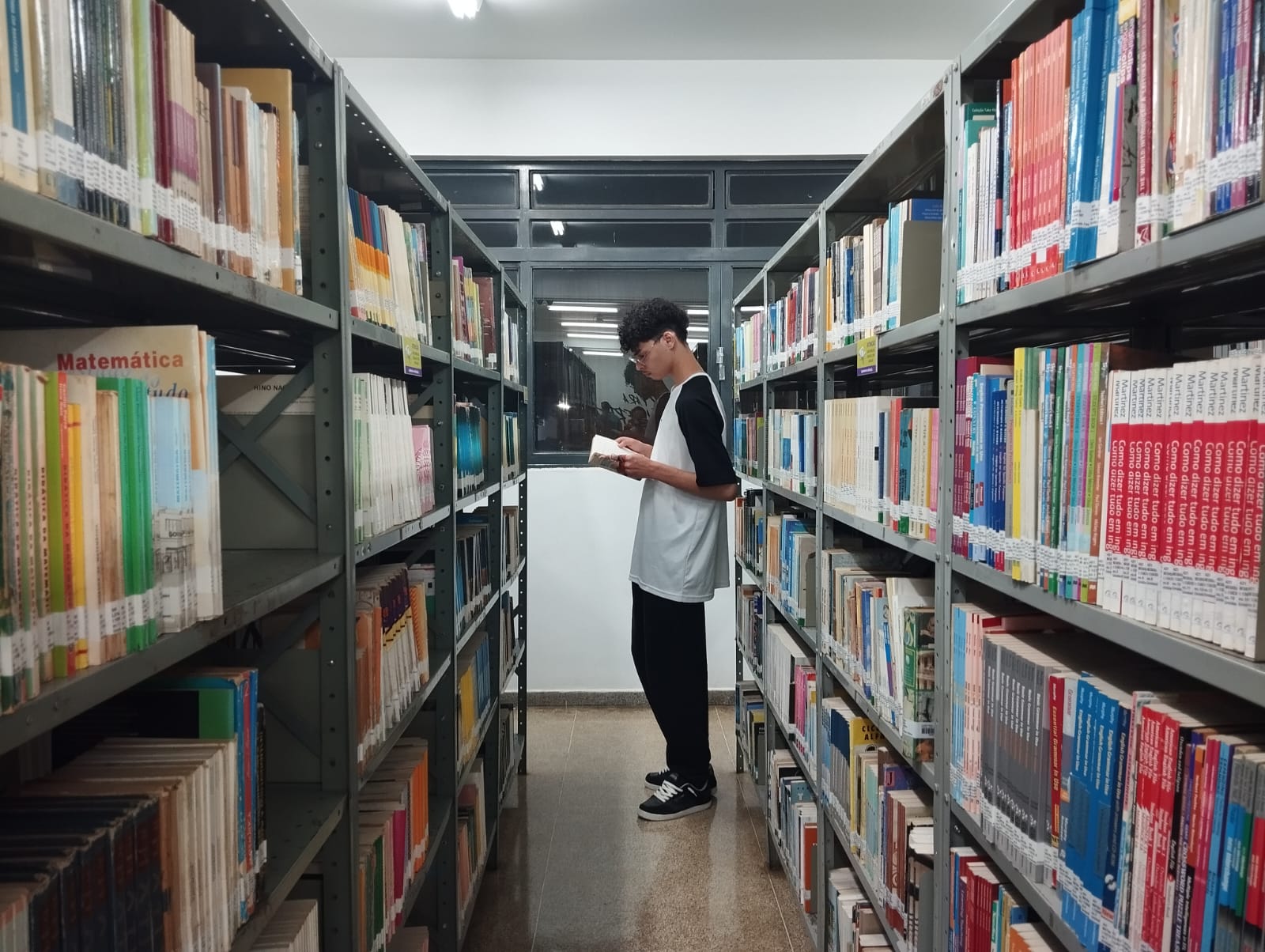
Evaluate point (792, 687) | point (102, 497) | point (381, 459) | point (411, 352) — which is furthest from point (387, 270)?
point (792, 687)

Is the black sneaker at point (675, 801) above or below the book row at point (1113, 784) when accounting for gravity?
below

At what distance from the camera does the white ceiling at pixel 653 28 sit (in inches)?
152

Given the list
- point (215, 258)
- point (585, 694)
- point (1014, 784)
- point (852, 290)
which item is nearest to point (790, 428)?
point (852, 290)

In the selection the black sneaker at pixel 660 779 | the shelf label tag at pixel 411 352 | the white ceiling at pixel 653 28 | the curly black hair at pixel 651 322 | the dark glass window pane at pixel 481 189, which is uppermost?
the white ceiling at pixel 653 28

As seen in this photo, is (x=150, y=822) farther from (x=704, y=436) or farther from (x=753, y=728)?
(x=753, y=728)

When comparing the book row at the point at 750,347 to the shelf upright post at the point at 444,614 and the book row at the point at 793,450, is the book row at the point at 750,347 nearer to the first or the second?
the book row at the point at 793,450

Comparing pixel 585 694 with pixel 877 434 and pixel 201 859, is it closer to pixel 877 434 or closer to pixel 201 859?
pixel 877 434

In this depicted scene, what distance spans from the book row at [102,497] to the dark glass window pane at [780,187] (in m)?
4.21

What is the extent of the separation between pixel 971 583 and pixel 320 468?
1143 mm

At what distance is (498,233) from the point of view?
4.75m

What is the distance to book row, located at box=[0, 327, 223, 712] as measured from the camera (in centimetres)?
65

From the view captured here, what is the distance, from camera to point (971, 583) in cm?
141

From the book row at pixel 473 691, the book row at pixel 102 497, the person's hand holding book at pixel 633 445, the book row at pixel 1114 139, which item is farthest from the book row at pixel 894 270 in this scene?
the book row at pixel 473 691

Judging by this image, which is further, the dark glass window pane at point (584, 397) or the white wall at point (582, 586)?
the dark glass window pane at point (584, 397)
